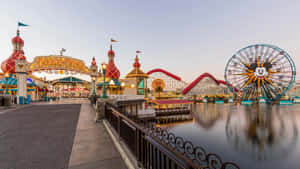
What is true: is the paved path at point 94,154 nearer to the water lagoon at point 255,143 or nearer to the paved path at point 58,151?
the paved path at point 58,151

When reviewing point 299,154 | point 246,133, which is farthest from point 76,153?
point 246,133

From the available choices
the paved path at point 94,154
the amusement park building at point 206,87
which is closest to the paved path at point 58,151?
the paved path at point 94,154

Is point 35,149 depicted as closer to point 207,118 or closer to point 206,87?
point 207,118

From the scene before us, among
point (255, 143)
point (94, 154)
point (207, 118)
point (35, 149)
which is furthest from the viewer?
point (207, 118)

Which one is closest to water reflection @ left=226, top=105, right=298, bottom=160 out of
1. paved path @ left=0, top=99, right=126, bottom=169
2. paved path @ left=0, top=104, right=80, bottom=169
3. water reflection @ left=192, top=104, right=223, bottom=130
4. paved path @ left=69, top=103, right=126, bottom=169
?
water reflection @ left=192, top=104, right=223, bottom=130

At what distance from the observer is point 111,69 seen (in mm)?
37438

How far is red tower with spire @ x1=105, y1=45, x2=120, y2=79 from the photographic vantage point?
1453 inches

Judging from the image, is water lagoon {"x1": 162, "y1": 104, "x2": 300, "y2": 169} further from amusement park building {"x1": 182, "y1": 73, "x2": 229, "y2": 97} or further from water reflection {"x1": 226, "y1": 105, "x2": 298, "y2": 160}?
amusement park building {"x1": 182, "y1": 73, "x2": 229, "y2": 97}

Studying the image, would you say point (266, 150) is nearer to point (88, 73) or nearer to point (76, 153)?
point (76, 153)

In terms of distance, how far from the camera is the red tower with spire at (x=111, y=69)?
121 ft

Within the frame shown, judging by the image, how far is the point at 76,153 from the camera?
353 cm

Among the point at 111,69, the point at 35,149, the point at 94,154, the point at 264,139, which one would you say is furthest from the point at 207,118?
the point at 111,69

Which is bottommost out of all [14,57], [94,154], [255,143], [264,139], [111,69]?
[255,143]

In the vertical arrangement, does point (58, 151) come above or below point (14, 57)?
below
